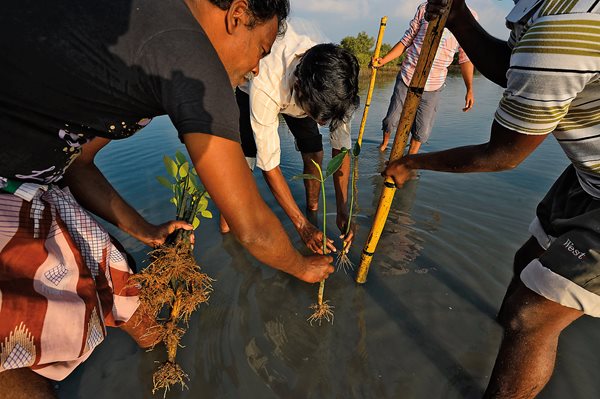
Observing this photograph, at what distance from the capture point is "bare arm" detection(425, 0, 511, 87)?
167 centimetres

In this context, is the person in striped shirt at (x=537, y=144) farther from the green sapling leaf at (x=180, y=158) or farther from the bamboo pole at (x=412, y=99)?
the green sapling leaf at (x=180, y=158)

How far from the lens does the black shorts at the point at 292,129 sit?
2783 mm

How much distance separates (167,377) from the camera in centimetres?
161

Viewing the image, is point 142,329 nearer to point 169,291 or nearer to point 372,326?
point 169,291

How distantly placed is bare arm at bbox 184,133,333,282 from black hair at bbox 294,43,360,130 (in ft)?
3.25

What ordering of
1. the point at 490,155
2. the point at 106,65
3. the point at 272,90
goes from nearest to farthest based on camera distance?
the point at 106,65, the point at 490,155, the point at 272,90

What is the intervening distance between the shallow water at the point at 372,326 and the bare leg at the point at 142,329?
13 centimetres

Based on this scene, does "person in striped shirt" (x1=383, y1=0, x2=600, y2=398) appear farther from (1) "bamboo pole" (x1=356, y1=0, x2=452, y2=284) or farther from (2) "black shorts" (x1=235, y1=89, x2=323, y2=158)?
(2) "black shorts" (x1=235, y1=89, x2=323, y2=158)

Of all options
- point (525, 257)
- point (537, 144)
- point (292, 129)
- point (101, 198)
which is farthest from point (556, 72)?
point (292, 129)

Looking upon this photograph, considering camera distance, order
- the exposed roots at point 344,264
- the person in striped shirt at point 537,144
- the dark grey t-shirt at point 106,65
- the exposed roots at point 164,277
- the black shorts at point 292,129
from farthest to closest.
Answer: the black shorts at point 292,129, the exposed roots at point 344,264, the exposed roots at point 164,277, the person in striped shirt at point 537,144, the dark grey t-shirt at point 106,65

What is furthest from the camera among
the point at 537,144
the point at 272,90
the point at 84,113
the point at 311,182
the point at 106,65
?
the point at 311,182

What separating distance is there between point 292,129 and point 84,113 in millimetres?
2135

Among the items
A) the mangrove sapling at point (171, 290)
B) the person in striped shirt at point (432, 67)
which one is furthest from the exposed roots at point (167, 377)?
the person in striped shirt at point (432, 67)

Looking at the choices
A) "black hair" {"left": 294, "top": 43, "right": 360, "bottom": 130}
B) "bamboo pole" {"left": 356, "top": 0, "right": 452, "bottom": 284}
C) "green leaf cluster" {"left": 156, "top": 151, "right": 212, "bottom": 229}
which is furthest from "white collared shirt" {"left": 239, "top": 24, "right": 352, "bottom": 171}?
"bamboo pole" {"left": 356, "top": 0, "right": 452, "bottom": 284}
